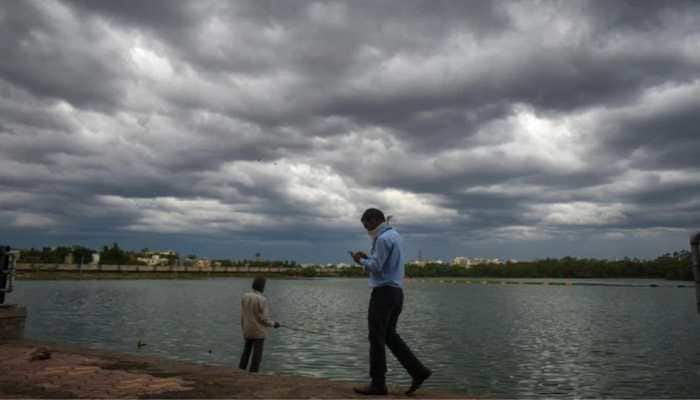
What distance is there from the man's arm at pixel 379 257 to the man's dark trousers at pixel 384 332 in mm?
375

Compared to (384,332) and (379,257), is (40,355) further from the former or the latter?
(379,257)

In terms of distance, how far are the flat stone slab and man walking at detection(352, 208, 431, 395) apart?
1.83 ft

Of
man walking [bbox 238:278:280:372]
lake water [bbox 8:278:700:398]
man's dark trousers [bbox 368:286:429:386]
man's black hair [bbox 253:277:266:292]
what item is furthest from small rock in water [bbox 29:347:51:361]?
lake water [bbox 8:278:700:398]

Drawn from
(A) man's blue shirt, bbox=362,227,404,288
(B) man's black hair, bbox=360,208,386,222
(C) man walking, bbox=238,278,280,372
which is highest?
(B) man's black hair, bbox=360,208,386,222

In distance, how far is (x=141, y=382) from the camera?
31.9 ft

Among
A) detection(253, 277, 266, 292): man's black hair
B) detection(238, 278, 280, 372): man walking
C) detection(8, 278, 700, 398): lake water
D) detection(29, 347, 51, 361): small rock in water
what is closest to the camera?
detection(29, 347, 51, 361): small rock in water

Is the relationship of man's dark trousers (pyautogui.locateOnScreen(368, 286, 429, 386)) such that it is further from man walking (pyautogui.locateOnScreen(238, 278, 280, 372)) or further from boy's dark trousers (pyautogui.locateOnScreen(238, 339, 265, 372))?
boy's dark trousers (pyautogui.locateOnScreen(238, 339, 265, 372))

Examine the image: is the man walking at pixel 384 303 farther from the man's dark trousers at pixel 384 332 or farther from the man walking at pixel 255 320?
the man walking at pixel 255 320

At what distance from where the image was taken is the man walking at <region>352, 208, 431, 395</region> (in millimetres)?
8375

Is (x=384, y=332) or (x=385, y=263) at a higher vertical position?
(x=385, y=263)

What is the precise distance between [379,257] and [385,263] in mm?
172

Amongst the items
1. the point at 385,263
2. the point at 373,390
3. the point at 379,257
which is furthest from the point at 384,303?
the point at 373,390

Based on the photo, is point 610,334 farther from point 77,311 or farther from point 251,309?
point 77,311

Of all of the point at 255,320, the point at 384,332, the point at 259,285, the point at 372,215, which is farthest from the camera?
the point at 259,285
